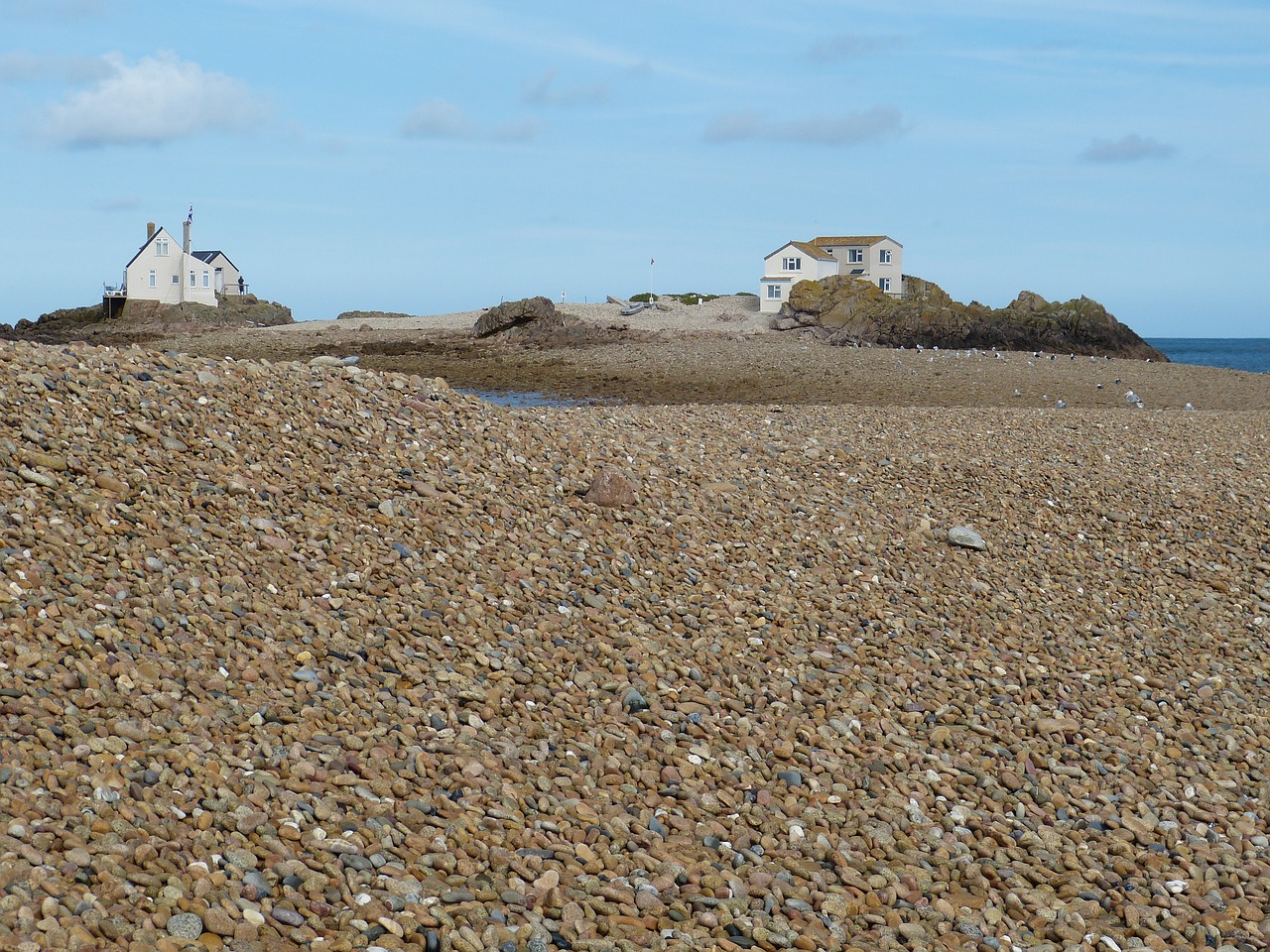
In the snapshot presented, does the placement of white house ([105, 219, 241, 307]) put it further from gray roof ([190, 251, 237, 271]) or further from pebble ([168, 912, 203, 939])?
pebble ([168, 912, 203, 939])

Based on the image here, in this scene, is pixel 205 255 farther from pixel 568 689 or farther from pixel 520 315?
pixel 568 689

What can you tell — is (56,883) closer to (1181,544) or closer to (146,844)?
(146,844)

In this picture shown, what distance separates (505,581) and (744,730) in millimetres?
2561

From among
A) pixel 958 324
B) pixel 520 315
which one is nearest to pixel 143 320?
pixel 520 315

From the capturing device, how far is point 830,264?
71688mm

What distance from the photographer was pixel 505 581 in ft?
29.1

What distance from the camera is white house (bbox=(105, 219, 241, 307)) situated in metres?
70.2

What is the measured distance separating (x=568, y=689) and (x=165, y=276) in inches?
2825

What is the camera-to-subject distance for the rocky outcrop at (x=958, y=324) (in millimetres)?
57094

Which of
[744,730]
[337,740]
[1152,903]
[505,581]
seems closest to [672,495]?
[505,581]

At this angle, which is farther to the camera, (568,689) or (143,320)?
(143,320)

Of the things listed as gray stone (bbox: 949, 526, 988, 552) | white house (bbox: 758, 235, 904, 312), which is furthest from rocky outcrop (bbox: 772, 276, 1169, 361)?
gray stone (bbox: 949, 526, 988, 552)

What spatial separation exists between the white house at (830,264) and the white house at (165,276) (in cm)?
3680

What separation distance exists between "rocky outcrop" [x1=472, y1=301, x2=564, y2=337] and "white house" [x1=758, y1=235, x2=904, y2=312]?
71.7 feet
